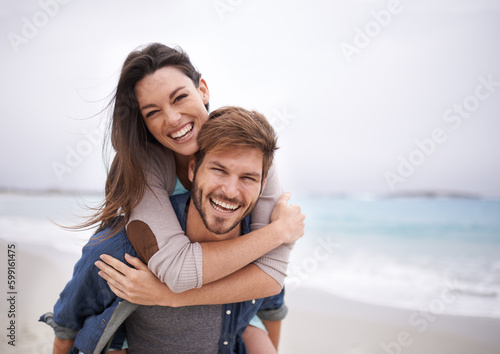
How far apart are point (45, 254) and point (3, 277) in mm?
1844

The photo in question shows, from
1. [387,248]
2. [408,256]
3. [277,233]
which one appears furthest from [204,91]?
[387,248]

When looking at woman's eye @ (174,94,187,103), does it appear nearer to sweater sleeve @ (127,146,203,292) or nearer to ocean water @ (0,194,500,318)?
sweater sleeve @ (127,146,203,292)

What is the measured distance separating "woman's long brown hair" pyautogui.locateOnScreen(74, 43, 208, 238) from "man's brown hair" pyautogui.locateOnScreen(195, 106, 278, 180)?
40 centimetres

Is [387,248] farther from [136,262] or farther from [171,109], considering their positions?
[136,262]

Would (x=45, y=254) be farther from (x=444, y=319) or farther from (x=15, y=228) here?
(x=444, y=319)

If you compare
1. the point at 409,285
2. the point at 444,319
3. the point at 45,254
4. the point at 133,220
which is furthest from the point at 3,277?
the point at 409,285

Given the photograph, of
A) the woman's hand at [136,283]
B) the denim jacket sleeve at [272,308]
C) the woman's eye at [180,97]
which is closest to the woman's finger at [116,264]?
the woman's hand at [136,283]

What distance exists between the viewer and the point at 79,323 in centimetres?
228

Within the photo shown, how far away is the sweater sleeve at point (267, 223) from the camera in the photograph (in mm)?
2322

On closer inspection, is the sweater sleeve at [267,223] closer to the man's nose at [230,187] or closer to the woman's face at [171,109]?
the man's nose at [230,187]

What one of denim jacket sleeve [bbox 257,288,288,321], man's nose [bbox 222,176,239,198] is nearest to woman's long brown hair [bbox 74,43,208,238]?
man's nose [bbox 222,176,239,198]

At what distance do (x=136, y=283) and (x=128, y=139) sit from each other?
0.91 meters

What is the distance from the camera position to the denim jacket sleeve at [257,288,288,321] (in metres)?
2.92

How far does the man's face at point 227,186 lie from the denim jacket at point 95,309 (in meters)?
0.22
